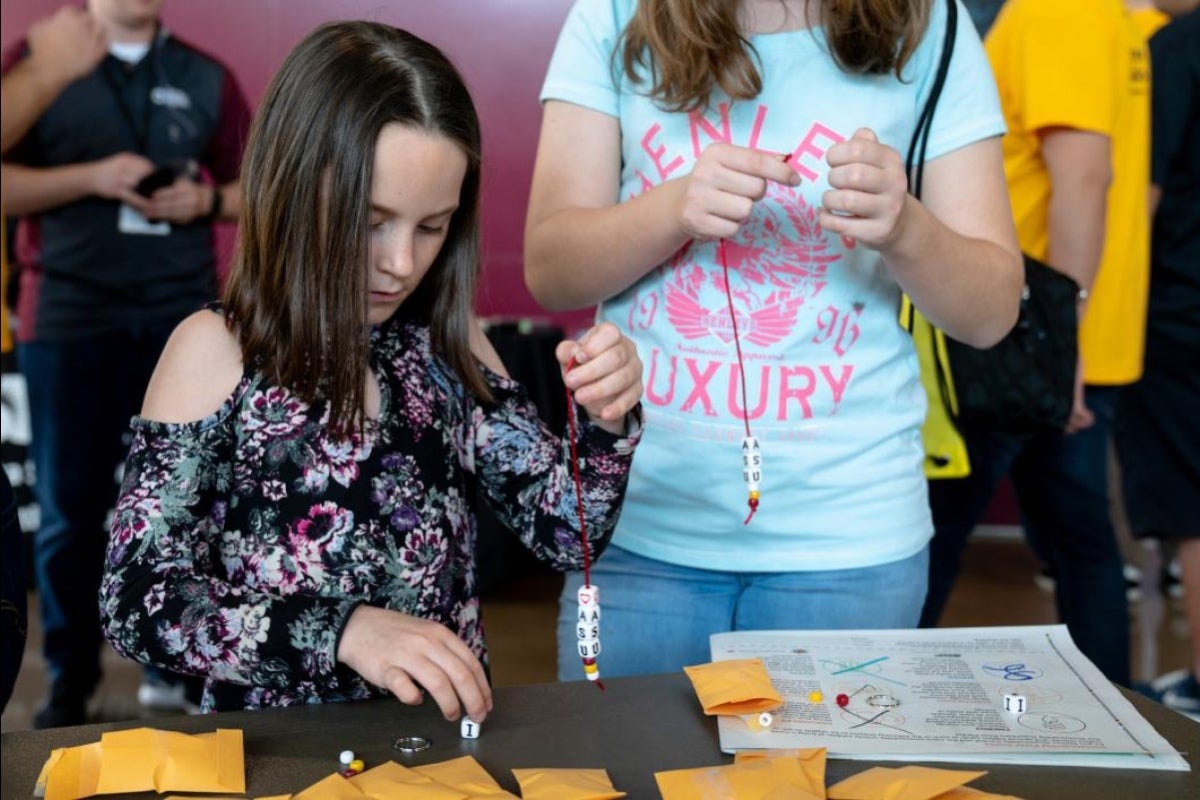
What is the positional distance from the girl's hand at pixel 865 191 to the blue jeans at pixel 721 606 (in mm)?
359

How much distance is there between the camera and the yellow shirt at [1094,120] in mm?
2086

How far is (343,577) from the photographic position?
1.15 meters

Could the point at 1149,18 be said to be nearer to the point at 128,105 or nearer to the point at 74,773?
the point at 128,105

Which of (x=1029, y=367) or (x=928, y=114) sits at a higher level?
(x=928, y=114)

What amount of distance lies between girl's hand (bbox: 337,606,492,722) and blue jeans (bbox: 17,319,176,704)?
5.61ft

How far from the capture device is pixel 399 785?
0.87 m

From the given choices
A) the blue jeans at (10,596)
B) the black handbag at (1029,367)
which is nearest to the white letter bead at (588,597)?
the blue jeans at (10,596)

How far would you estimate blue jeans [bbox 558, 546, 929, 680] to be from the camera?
1262 mm

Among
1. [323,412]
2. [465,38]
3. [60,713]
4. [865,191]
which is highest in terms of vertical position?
[465,38]

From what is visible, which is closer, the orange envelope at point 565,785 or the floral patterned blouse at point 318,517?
the orange envelope at point 565,785

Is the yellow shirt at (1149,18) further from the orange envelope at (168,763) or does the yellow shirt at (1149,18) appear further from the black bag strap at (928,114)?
the orange envelope at (168,763)

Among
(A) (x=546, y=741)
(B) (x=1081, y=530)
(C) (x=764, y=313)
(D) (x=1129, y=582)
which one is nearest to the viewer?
(A) (x=546, y=741)

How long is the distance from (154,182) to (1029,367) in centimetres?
169

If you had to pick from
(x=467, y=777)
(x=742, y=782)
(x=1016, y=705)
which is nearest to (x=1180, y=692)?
(x=1016, y=705)
